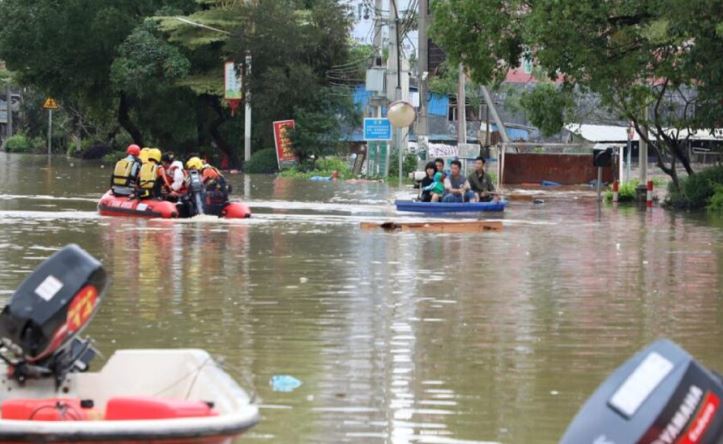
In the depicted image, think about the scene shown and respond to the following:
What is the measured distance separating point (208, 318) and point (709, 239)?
1225 cm

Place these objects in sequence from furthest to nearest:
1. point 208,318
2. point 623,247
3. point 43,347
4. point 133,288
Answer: point 623,247
point 133,288
point 208,318
point 43,347

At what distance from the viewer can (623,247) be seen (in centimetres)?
2225

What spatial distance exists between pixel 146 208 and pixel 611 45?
11.1 metres

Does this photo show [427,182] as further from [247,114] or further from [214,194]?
[247,114]

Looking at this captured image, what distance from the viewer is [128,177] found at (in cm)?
2836

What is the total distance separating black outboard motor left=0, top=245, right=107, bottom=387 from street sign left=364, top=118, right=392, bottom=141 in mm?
40241

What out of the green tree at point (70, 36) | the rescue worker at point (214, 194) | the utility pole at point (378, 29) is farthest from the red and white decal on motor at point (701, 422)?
the green tree at point (70, 36)

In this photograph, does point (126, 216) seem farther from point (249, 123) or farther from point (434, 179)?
point (249, 123)

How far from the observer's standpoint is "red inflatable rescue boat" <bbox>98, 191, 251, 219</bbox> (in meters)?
27.5

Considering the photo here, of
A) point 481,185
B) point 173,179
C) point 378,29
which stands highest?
point 378,29

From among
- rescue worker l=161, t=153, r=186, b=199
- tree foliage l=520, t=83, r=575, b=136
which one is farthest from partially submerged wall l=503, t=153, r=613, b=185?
rescue worker l=161, t=153, r=186, b=199

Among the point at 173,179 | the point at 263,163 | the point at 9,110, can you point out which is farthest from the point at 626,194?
the point at 9,110

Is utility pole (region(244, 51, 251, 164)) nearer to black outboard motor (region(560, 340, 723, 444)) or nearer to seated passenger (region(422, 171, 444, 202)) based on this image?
seated passenger (region(422, 171, 444, 202))

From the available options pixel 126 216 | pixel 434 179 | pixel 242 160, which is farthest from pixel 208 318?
pixel 242 160
